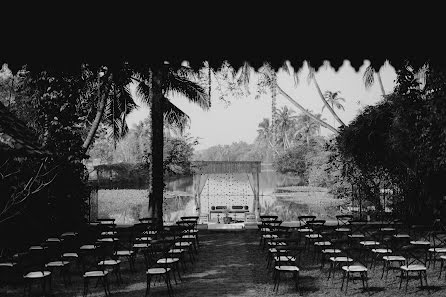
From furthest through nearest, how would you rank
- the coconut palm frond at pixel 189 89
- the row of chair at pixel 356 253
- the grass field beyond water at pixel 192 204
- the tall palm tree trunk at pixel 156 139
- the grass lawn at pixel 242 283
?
1. the grass field beyond water at pixel 192 204
2. the coconut palm frond at pixel 189 89
3. the tall palm tree trunk at pixel 156 139
4. the row of chair at pixel 356 253
5. the grass lawn at pixel 242 283

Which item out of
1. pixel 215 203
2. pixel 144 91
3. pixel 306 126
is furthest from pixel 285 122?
pixel 144 91

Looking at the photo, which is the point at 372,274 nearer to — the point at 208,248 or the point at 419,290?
the point at 419,290

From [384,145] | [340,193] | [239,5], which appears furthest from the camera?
[340,193]

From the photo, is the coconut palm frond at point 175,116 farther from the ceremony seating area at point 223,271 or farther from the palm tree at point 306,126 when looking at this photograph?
the palm tree at point 306,126

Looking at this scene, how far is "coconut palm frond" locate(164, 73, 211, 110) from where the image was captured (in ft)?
61.5

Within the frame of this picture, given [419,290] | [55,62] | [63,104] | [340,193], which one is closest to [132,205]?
[340,193]

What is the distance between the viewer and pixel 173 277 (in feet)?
36.8

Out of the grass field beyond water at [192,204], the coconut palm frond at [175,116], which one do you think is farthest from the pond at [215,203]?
the coconut palm frond at [175,116]

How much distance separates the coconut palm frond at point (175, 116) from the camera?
19297mm

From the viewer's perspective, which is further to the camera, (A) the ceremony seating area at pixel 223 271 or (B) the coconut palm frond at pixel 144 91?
(B) the coconut palm frond at pixel 144 91

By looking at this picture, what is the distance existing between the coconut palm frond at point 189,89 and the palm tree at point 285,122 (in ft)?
260

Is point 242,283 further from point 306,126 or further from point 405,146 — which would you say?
point 306,126

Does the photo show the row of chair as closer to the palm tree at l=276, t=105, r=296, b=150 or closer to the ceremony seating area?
the ceremony seating area

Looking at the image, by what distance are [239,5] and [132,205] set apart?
37573mm
